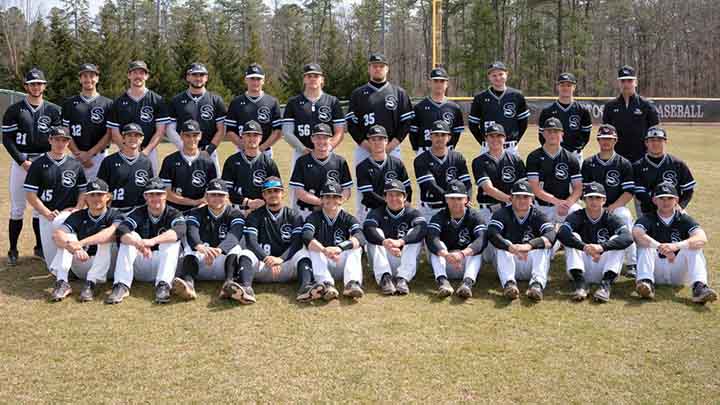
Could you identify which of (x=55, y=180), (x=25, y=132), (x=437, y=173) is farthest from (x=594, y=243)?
(x=25, y=132)

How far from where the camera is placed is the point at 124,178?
6.45 meters

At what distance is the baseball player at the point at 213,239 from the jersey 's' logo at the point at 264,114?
4.07ft

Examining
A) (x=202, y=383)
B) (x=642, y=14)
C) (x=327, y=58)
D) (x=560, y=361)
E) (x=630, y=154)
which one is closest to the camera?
(x=202, y=383)

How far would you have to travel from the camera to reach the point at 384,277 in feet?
19.8

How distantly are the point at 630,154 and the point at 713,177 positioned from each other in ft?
26.3

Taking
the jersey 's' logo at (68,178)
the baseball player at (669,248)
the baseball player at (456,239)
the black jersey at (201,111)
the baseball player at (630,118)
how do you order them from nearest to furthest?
the baseball player at (669,248) < the baseball player at (456,239) < the jersey 's' logo at (68,178) < the black jersey at (201,111) < the baseball player at (630,118)

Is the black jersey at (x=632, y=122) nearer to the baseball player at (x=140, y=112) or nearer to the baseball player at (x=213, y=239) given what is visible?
the baseball player at (x=213, y=239)

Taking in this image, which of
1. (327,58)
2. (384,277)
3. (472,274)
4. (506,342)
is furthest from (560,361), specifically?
(327,58)

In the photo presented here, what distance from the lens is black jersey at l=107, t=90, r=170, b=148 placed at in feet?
23.4

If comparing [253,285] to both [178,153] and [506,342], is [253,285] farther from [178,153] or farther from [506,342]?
[506,342]

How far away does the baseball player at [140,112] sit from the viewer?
7.11 meters

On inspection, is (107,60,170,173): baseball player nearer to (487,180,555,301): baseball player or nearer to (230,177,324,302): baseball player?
(230,177,324,302): baseball player

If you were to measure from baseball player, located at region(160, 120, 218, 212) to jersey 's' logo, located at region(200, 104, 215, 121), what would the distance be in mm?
548

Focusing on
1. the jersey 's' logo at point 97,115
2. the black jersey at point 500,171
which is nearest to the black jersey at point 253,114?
the jersey 's' logo at point 97,115
